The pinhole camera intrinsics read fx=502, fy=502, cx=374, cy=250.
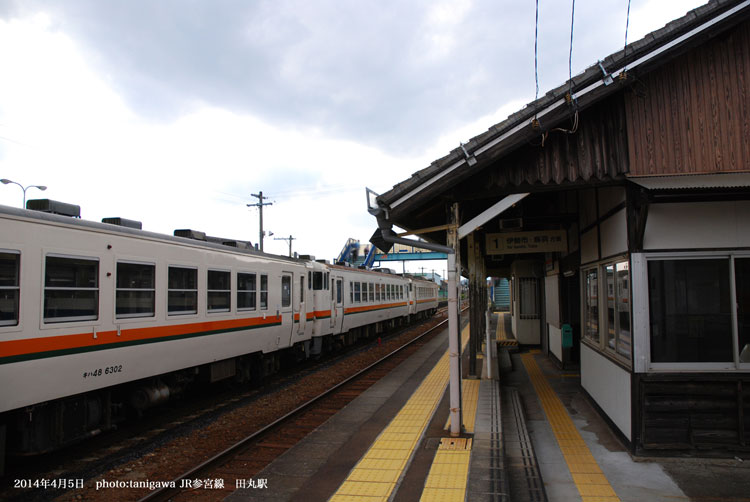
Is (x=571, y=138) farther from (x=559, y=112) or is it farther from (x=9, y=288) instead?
(x=9, y=288)

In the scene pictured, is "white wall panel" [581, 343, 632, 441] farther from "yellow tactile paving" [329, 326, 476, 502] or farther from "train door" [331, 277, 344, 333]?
"train door" [331, 277, 344, 333]

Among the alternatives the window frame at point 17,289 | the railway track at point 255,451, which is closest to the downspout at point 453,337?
the railway track at point 255,451

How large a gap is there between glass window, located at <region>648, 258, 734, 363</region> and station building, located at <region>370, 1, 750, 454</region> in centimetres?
1

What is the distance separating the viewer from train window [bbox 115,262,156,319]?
19.7 feet

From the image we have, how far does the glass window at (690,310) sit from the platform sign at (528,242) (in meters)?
3.21

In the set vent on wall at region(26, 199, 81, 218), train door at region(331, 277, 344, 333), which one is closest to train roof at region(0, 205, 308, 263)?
vent on wall at region(26, 199, 81, 218)

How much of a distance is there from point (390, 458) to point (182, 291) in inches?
148

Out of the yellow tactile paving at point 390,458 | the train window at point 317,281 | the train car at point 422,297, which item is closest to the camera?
the yellow tactile paving at point 390,458

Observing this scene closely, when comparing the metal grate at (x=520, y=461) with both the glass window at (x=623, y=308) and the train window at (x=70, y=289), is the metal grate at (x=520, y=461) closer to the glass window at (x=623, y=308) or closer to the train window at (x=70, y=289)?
the glass window at (x=623, y=308)

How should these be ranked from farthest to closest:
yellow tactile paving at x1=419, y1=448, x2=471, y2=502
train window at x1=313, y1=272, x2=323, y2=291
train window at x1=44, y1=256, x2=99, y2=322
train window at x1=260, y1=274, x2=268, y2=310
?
train window at x1=313, y1=272, x2=323, y2=291, train window at x1=260, y1=274, x2=268, y2=310, train window at x1=44, y1=256, x2=99, y2=322, yellow tactile paving at x1=419, y1=448, x2=471, y2=502

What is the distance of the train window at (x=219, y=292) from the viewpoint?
782 centimetres

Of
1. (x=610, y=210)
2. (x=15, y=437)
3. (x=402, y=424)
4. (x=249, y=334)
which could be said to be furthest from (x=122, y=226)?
(x=610, y=210)

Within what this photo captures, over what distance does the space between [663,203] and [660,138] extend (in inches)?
30.1

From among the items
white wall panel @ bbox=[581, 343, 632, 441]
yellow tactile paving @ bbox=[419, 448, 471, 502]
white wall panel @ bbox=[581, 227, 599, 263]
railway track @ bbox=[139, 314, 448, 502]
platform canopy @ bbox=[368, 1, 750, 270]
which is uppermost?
platform canopy @ bbox=[368, 1, 750, 270]
